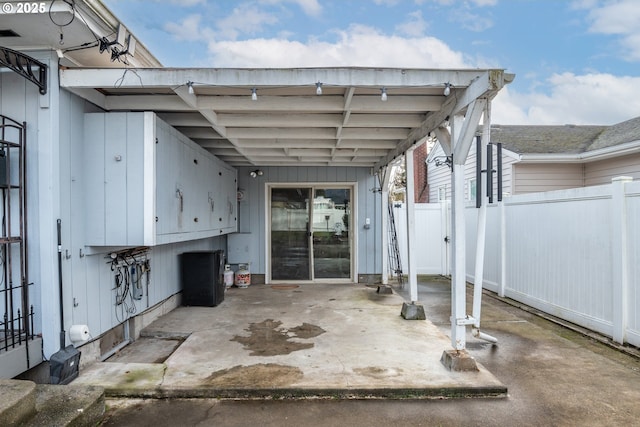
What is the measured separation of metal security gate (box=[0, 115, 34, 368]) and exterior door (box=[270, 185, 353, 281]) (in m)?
4.98

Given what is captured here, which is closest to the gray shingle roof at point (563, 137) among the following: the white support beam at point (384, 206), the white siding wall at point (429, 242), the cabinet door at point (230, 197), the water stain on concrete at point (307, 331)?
the white siding wall at point (429, 242)

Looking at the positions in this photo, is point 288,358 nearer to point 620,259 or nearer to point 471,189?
point 620,259

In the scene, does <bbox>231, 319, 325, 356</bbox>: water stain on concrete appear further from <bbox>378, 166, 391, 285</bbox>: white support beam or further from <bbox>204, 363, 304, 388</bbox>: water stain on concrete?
<bbox>378, 166, 391, 285</bbox>: white support beam

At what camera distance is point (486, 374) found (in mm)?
3064

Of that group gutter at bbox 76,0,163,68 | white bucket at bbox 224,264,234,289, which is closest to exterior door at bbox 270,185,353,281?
white bucket at bbox 224,264,234,289

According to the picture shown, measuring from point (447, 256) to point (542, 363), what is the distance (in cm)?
544

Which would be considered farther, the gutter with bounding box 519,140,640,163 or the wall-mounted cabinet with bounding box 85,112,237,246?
the gutter with bounding box 519,140,640,163

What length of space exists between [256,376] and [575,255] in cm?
423

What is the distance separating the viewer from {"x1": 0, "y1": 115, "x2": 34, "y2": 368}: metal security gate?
113 inches

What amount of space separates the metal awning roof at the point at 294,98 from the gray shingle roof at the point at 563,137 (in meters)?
4.80

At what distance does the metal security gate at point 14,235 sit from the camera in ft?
9.38

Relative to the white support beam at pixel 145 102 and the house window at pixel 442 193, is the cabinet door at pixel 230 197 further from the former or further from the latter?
the house window at pixel 442 193

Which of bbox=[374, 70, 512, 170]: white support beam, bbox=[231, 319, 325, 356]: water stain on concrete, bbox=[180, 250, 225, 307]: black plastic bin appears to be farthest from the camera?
bbox=[180, 250, 225, 307]: black plastic bin

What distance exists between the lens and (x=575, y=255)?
475 centimetres
